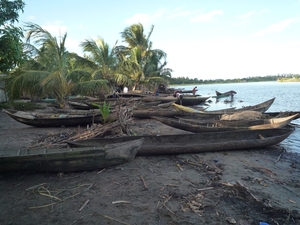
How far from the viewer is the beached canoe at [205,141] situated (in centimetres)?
483

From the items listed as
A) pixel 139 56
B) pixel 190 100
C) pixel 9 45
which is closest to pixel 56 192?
pixel 9 45

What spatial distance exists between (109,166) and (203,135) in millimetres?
2627

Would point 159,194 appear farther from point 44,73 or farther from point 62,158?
point 44,73

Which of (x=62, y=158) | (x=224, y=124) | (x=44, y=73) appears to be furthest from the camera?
(x=44, y=73)

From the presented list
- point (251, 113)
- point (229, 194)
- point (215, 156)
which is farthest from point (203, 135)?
point (251, 113)

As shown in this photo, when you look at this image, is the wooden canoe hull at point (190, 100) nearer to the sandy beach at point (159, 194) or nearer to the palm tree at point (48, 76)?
the palm tree at point (48, 76)

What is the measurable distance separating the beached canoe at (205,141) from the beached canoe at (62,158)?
85cm

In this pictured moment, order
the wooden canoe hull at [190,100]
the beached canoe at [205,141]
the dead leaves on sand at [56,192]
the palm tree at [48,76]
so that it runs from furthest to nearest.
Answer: the wooden canoe hull at [190,100] < the palm tree at [48,76] < the beached canoe at [205,141] < the dead leaves on sand at [56,192]

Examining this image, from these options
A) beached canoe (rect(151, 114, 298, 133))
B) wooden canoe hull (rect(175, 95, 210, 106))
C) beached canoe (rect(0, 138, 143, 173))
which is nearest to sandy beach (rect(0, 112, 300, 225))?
beached canoe (rect(0, 138, 143, 173))

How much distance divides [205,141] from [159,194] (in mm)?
2796

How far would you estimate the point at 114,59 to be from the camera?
65.2 ft

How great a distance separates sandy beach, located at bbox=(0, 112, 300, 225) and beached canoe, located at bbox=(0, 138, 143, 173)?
0.16 metres

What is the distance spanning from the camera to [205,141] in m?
5.65

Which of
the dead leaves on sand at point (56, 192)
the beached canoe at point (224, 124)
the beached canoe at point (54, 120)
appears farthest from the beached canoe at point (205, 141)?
the beached canoe at point (54, 120)
